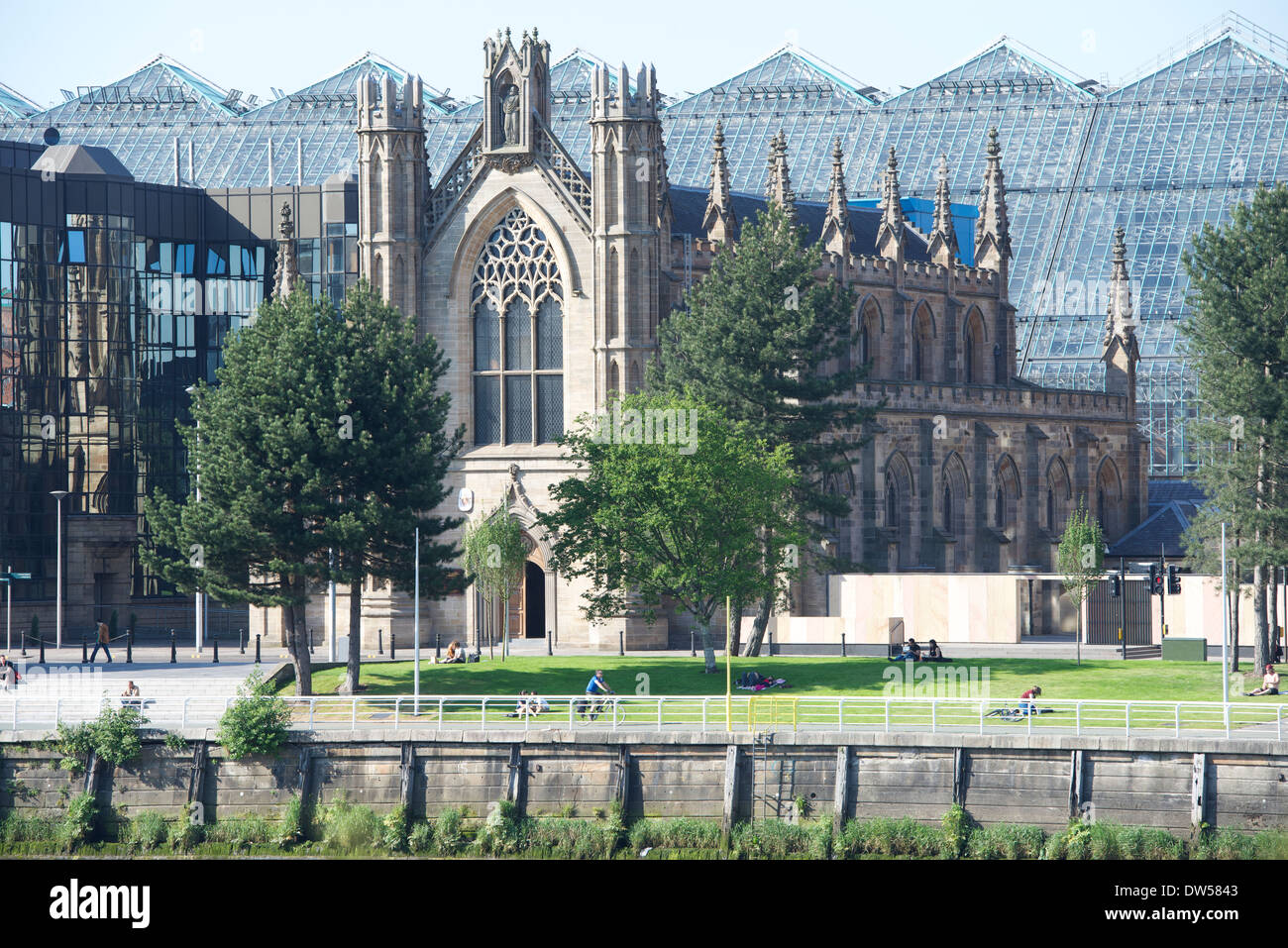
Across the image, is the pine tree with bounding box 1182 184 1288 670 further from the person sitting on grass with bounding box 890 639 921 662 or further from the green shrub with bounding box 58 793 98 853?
the green shrub with bounding box 58 793 98 853

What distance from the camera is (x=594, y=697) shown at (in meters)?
48.2

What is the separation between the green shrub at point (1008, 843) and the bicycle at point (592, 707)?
8845mm

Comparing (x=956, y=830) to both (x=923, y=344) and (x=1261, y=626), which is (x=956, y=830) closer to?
(x=1261, y=626)

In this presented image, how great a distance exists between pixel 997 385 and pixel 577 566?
93.5ft

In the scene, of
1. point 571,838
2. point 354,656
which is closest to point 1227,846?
point 571,838

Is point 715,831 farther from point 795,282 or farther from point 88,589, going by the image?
point 88,589

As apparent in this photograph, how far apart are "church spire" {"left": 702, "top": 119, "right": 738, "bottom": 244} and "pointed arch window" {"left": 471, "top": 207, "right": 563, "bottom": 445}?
8.25m

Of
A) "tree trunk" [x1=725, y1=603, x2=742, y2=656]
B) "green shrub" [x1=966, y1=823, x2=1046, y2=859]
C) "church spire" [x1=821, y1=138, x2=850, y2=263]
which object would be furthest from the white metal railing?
"church spire" [x1=821, y1=138, x2=850, y2=263]

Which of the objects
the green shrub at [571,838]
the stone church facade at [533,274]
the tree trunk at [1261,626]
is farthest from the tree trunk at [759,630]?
the green shrub at [571,838]

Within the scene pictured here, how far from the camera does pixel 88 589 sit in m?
94.8

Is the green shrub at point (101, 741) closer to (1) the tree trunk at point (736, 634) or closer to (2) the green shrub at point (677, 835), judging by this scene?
(2) the green shrub at point (677, 835)

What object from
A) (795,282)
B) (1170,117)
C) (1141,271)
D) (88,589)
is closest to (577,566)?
(795,282)

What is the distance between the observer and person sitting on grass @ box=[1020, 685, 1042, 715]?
152 ft

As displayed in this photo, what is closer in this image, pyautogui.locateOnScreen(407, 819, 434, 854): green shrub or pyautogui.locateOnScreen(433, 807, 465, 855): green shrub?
pyautogui.locateOnScreen(433, 807, 465, 855): green shrub
